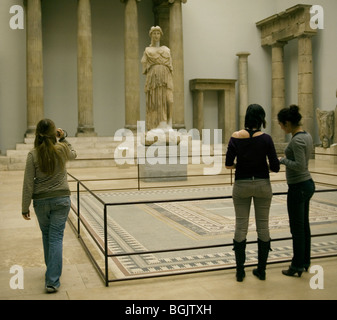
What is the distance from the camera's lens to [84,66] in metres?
19.6

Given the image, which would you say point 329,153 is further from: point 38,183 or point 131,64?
point 38,183

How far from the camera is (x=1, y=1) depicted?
2033 centimetres

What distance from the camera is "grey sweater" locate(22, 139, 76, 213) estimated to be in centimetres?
442

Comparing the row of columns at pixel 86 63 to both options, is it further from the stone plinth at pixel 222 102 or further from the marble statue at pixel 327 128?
the marble statue at pixel 327 128

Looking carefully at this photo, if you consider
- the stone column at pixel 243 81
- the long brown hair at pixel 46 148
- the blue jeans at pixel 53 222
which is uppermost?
the stone column at pixel 243 81

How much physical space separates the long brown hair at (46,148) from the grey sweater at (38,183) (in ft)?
0.21

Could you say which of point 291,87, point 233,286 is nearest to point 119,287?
point 233,286

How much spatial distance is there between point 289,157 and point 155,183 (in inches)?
296

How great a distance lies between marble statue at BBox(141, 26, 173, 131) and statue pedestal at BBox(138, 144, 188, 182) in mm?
659

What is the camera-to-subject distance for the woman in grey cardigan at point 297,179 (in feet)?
15.1

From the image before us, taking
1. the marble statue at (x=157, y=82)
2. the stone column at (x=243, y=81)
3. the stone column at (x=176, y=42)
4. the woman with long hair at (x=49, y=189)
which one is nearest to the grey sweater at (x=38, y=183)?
the woman with long hair at (x=49, y=189)

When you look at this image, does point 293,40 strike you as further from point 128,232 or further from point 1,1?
point 128,232

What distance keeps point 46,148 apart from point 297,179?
2444 millimetres

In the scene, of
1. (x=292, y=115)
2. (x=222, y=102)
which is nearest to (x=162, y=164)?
(x=292, y=115)
